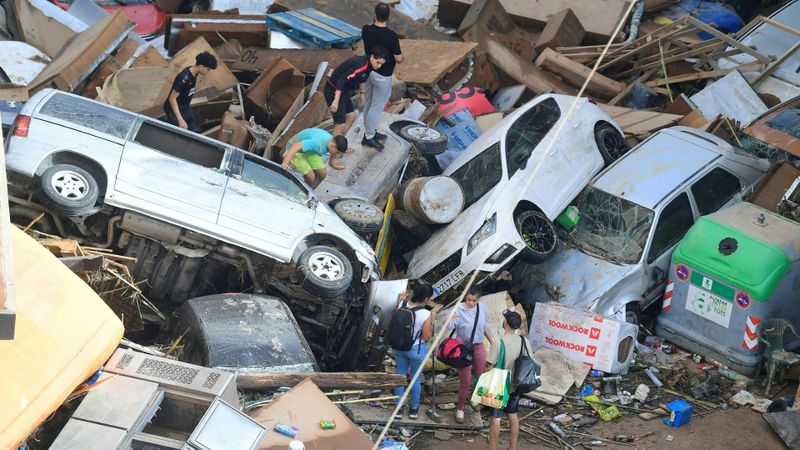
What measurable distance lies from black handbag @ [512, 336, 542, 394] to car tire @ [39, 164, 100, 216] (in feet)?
14.1

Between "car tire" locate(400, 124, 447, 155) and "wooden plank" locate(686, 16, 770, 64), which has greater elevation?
"wooden plank" locate(686, 16, 770, 64)

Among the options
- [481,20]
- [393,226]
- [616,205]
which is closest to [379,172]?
[393,226]

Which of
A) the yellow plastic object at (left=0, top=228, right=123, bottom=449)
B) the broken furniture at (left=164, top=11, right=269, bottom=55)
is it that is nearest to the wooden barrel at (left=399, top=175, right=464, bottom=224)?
the broken furniture at (left=164, top=11, right=269, bottom=55)

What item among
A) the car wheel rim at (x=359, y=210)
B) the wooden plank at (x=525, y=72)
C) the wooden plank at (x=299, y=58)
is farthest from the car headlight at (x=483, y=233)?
the wooden plank at (x=525, y=72)

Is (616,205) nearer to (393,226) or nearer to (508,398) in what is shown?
(393,226)

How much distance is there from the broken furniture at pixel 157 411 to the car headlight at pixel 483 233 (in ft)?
15.4

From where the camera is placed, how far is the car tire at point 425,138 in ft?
46.8

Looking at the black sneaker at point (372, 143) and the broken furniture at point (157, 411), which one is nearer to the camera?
the broken furniture at point (157, 411)

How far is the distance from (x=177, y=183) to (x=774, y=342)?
249 inches

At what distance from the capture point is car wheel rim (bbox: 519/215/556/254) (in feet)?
41.7

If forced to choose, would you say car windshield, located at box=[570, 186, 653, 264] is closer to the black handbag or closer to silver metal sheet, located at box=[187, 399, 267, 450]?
the black handbag

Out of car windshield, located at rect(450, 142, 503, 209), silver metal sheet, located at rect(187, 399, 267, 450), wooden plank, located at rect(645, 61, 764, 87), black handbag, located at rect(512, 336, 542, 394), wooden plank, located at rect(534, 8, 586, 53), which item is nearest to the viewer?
silver metal sheet, located at rect(187, 399, 267, 450)

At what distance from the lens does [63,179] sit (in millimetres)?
10688

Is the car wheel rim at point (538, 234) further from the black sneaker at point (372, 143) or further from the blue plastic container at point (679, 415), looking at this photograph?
the blue plastic container at point (679, 415)
